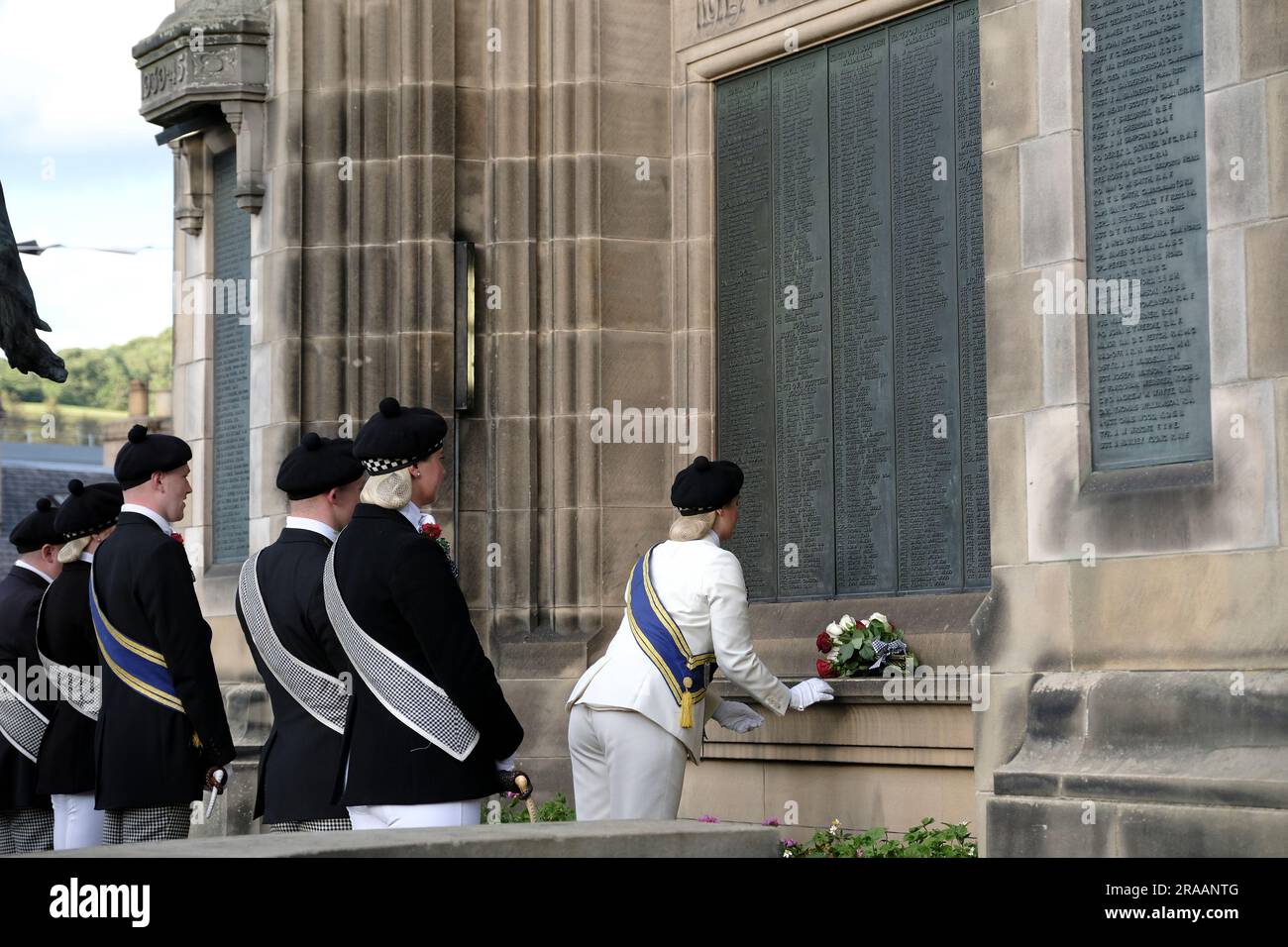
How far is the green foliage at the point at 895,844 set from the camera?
8883mm

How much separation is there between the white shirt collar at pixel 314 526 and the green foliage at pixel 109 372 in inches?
3511

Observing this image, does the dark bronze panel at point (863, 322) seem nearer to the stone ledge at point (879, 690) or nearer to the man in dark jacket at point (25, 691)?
the stone ledge at point (879, 690)

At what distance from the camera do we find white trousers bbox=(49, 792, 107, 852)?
838 cm

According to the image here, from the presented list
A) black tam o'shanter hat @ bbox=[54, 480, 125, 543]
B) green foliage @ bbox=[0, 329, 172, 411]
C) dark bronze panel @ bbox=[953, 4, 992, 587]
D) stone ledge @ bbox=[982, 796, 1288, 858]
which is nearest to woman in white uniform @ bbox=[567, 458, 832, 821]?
stone ledge @ bbox=[982, 796, 1288, 858]

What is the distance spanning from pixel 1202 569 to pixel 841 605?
3.52 m

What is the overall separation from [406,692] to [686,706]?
6.53 ft

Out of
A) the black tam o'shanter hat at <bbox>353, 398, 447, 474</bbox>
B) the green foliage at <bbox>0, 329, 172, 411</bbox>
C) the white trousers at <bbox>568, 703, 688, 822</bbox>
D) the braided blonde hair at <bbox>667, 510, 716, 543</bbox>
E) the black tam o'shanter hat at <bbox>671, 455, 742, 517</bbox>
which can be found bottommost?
the white trousers at <bbox>568, 703, 688, 822</bbox>

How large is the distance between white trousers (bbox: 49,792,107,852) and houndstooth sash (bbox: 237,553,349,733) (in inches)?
64.3

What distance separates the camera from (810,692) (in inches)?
372

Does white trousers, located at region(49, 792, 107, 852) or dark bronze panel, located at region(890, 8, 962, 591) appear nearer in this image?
white trousers, located at region(49, 792, 107, 852)

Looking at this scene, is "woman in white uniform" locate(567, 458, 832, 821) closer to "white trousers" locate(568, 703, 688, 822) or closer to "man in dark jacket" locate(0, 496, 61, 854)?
"white trousers" locate(568, 703, 688, 822)

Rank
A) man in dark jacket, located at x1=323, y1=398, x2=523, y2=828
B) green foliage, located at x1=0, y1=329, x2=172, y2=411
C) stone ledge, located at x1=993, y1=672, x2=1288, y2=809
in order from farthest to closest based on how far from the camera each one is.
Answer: green foliage, located at x1=0, y1=329, x2=172, y2=411, stone ledge, located at x1=993, y1=672, x2=1288, y2=809, man in dark jacket, located at x1=323, y1=398, x2=523, y2=828
